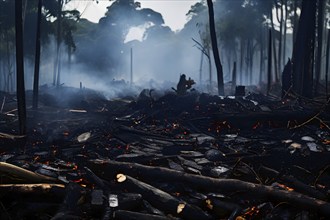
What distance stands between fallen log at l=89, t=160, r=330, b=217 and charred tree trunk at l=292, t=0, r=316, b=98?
12200 millimetres

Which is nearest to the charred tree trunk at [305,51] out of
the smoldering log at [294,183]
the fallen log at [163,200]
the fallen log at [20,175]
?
the smoldering log at [294,183]

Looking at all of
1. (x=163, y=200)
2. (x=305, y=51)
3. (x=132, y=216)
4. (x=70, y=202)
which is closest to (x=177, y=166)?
(x=163, y=200)

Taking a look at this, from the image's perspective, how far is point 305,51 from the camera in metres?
15.9

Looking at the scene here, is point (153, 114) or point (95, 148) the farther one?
point (153, 114)

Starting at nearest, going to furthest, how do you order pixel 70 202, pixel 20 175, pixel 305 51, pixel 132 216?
1. pixel 132 216
2. pixel 70 202
3. pixel 20 175
4. pixel 305 51

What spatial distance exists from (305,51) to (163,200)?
1377cm

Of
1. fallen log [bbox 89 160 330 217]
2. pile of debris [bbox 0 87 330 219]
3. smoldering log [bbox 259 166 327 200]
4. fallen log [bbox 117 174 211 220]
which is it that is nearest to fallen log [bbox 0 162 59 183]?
pile of debris [bbox 0 87 330 219]

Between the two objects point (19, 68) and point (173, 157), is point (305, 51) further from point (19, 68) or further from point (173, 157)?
point (19, 68)

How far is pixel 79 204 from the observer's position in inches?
194

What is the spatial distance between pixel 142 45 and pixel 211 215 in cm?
6465

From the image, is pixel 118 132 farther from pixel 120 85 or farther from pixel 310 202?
pixel 120 85

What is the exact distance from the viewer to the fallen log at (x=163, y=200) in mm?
4789

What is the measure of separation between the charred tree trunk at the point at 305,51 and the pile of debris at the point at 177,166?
4.75 m

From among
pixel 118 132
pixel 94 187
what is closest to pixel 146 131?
pixel 118 132
